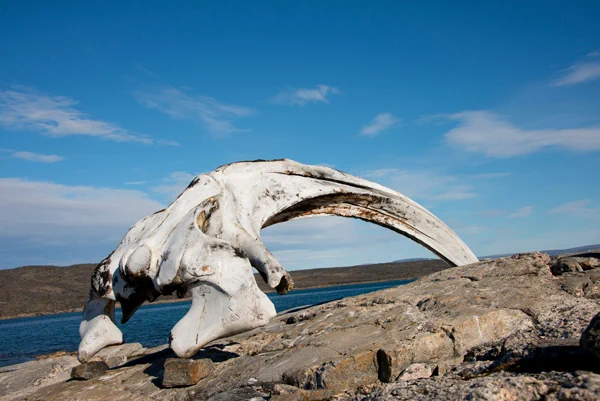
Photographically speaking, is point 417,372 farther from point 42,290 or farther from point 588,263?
point 42,290

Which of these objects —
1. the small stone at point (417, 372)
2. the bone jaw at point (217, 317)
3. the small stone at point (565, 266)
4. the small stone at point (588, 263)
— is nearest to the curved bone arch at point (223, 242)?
the bone jaw at point (217, 317)

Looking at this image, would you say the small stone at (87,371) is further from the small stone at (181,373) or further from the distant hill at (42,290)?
the distant hill at (42,290)

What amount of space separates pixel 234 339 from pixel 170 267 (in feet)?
5.75

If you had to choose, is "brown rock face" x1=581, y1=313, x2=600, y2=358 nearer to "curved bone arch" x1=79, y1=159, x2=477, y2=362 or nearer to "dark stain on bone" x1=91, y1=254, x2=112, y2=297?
"curved bone arch" x1=79, y1=159, x2=477, y2=362

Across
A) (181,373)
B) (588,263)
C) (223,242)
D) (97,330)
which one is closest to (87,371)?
(97,330)

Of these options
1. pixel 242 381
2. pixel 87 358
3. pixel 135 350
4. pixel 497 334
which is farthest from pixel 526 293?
pixel 135 350

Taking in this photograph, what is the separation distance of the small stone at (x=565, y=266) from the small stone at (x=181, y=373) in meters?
3.90

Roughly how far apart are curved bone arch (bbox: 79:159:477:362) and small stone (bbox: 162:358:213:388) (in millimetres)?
196

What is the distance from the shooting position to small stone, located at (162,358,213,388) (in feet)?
15.6

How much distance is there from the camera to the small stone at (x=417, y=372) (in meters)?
3.85

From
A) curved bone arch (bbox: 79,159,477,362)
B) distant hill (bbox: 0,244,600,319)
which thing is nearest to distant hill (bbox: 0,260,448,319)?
distant hill (bbox: 0,244,600,319)

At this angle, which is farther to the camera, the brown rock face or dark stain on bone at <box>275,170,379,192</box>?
dark stain on bone at <box>275,170,379,192</box>

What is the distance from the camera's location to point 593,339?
2797 millimetres

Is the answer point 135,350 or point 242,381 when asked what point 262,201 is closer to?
point 242,381
